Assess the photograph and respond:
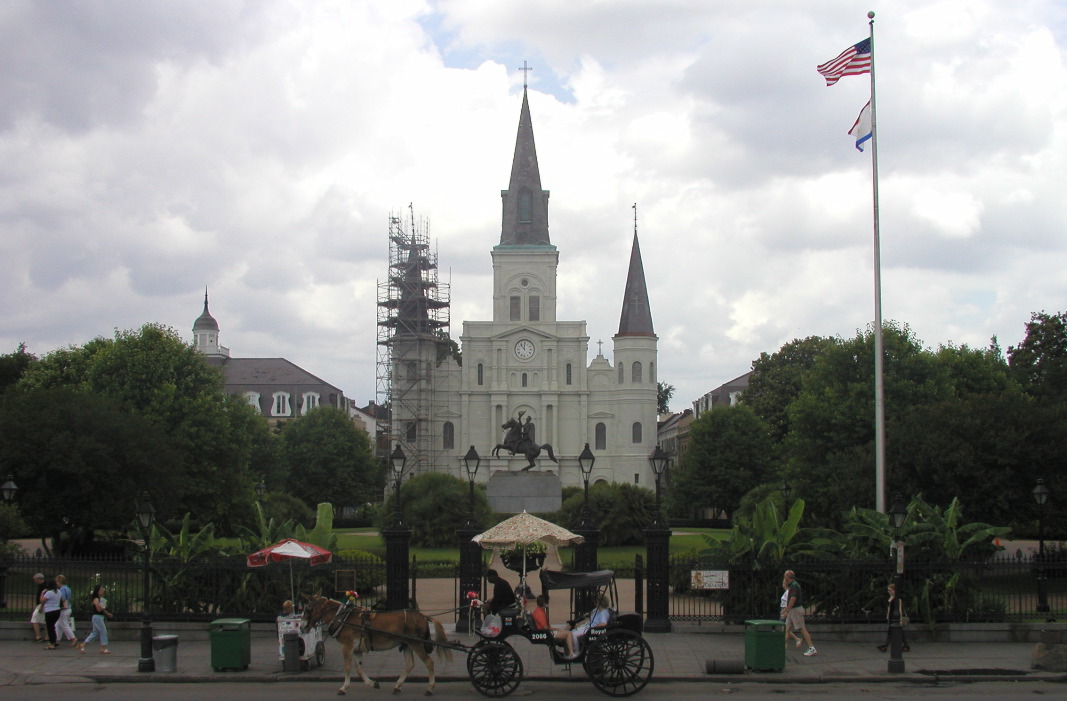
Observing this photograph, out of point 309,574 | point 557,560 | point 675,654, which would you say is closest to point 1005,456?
point 557,560

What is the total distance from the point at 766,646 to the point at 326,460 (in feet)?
193

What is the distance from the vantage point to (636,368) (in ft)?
282

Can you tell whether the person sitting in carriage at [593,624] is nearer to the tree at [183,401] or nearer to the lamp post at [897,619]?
the lamp post at [897,619]

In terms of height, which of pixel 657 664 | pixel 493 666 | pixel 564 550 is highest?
pixel 493 666

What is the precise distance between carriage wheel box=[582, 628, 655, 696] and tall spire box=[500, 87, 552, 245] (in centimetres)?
7363

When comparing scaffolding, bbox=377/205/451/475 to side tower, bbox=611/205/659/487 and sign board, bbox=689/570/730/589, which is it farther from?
sign board, bbox=689/570/730/589

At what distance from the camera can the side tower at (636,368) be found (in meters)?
85.3

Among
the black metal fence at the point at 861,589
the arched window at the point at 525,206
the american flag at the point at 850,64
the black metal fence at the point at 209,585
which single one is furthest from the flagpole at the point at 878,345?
the arched window at the point at 525,206

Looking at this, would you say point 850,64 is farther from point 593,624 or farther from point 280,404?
point 280,404

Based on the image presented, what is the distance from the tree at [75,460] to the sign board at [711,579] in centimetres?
2076

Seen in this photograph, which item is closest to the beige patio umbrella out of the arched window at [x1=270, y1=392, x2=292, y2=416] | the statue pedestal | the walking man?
the walking man

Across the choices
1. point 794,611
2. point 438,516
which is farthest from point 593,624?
point 438,516

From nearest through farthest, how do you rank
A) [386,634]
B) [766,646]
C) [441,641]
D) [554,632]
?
1. [554,632]
2. [386,634]
3. [441,641]
4. [766,646]

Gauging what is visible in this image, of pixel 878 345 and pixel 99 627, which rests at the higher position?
pixel 878 345
